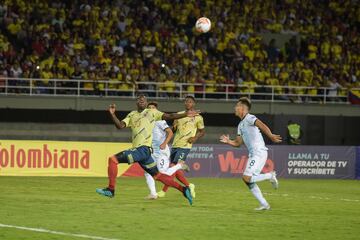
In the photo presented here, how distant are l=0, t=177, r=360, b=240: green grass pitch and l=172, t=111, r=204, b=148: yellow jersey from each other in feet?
4.16

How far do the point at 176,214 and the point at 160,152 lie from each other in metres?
5.65

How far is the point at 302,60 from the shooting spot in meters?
40.2

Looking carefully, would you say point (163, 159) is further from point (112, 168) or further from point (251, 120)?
point (251, 120)

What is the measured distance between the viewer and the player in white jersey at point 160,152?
1973cm

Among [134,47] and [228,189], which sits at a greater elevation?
[134,47]

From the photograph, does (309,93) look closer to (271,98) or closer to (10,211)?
(271,98)

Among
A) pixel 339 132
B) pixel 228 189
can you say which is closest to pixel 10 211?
pixel 228 189

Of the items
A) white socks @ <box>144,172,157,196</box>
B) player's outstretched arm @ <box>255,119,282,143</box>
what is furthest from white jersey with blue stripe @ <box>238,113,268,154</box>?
white socks @ <box>144,172,157,196</box>

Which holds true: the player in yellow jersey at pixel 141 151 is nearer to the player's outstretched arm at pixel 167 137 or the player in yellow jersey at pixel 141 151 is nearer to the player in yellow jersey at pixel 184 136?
the player's outstretched arm at pixel 167 137

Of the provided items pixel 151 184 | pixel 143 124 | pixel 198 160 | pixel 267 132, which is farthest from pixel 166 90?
pixel 267 132

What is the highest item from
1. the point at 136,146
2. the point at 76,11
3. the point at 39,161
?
the point at 76,11

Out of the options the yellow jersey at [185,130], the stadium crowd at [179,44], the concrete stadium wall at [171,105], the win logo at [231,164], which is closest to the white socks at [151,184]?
the yellow jersey at [185,130]

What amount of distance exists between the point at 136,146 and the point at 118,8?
20723 millimetres

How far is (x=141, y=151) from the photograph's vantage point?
18.0m
